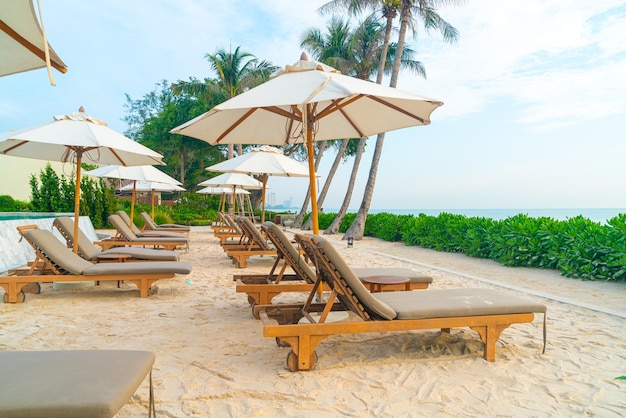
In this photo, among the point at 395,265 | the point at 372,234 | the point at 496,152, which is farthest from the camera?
the point at 496,152

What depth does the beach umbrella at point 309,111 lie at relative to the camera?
3.69 metres

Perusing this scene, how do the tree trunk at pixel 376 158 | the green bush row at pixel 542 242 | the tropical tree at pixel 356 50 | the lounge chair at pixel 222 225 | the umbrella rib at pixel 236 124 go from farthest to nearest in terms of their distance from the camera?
1. the tropical tree at pixel 356 50
2. the tree trunk at pixel 376 158
3. the lounge chair at pixel 222 225
4. the green bush row at pixel 542 242
5. the umbrella rib at pixel 236 124

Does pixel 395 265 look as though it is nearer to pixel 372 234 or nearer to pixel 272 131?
pixel 272 131

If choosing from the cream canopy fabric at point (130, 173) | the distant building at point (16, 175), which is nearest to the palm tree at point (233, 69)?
the distant building at point (16, 175)

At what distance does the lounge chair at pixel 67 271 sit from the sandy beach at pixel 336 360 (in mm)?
263

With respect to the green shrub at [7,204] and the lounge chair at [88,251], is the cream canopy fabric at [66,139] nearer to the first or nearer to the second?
the lounge chair at [88,251]

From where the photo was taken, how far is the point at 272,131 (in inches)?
243

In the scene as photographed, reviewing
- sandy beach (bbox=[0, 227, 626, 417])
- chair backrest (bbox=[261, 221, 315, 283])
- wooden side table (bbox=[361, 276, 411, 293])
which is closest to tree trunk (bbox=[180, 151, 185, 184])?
sandy beach (bbox=[0, 227, 626, 417])

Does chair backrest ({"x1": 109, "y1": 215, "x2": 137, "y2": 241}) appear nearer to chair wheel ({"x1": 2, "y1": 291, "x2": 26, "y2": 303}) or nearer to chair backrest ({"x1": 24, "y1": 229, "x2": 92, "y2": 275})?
chair backrest ({"x1": 24, "y1": 229, "x2": 92, "y2": 275})

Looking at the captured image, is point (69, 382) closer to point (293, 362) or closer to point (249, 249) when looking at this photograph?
point (293, 362)

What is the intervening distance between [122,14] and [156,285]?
12.0 meters

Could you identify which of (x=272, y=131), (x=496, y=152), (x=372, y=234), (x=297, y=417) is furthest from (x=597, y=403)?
(x=496, y=152)

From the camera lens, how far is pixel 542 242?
8.57 metres

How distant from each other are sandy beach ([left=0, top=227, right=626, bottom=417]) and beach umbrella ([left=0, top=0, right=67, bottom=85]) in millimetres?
2097
